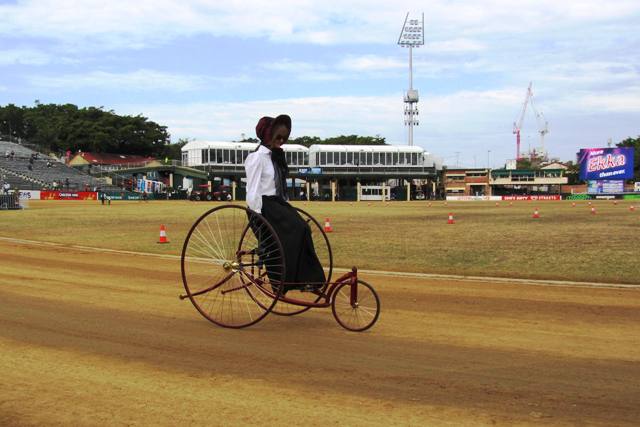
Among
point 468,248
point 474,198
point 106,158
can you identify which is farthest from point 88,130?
point 468,248

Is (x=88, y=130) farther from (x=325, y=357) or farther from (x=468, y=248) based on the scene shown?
(x=325, y=357)

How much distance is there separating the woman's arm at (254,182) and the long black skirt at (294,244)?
14 cm

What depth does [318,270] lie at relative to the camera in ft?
23.0

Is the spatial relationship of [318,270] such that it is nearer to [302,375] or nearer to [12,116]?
[302,375]

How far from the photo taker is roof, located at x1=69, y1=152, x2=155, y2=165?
360 feet

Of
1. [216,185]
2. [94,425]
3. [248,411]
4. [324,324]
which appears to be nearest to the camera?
[94,425]

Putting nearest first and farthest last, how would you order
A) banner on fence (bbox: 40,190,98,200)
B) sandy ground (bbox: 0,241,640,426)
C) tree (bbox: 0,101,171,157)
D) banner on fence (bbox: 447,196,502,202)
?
1. sandy ground (bbox: 0,241,640,426)
2. banner on fence (bbox: 40,190,98,200)
3. banner on fence (bbox: 447,196,502,202)
4. tree (bbox: 0,101,171,157)

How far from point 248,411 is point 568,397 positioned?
2.58m

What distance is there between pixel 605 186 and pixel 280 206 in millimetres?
103792

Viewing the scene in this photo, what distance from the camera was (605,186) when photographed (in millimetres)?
99000

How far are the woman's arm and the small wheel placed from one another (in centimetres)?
137

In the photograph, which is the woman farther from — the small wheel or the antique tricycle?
the small wheel

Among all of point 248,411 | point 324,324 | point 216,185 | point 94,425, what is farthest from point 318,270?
point 216,185

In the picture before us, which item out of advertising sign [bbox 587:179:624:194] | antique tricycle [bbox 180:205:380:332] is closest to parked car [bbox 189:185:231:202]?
advertising sign [bbox 587:179:624:194]
